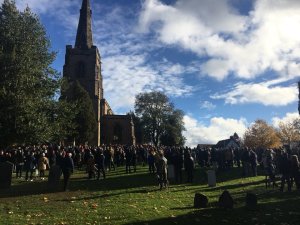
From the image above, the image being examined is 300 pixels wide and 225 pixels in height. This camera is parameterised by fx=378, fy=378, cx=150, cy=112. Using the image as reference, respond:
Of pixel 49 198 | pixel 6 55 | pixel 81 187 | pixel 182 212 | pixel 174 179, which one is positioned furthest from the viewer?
pixel 6 55

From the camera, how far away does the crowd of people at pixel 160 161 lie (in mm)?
19438

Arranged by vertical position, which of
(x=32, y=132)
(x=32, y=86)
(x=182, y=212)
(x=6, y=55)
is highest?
(x=6, y=55)

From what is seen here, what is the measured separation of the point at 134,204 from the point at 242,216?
435 centimetres

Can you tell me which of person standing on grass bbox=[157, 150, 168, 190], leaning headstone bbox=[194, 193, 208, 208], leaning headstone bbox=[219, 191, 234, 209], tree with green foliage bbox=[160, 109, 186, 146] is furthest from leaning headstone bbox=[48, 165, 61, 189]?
tree with green foliage bbox=[160, 109, 186, 146]

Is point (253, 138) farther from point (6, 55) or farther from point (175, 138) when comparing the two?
point (6, 55)

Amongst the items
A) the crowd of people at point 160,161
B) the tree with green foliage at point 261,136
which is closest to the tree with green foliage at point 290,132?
the tree with green foliage at point 261,136

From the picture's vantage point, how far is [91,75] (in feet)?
238

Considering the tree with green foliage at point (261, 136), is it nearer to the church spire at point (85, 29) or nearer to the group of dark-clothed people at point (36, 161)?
the church spire at point (85, 29)

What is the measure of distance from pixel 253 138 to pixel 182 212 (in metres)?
84.2

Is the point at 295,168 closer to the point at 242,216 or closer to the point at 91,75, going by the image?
the point at 242,216

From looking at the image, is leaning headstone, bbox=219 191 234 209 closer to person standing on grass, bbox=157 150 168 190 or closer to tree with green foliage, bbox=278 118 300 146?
person standing on grass, bbox=157 150 168 190

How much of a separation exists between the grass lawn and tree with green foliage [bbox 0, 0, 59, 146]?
6.55 meters

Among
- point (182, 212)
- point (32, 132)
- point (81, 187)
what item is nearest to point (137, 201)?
point (182, 212)

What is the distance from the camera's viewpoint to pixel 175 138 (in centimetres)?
9488
